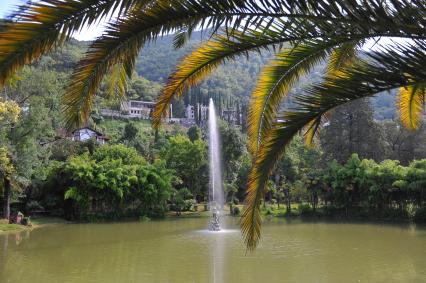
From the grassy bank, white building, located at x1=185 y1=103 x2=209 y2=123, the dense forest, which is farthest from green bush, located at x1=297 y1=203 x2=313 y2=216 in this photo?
white building, located at x1=185 y1=103 x2=209 y2=123

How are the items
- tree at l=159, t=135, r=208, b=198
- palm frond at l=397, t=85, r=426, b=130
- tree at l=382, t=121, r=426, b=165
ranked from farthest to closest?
tree at l=382, t=121, r=426, b=165 → tree at l=159, t=135, r=208, b=198 → palm frond at l=397, t=85, r=426, b=130

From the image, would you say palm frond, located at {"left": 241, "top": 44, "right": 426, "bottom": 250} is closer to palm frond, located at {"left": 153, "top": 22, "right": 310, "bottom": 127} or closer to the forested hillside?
palm frond, located at {"left": 153, "top": 22, "right": 310, "bottom": 127}

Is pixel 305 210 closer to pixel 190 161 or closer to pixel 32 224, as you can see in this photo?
pixel 190 161

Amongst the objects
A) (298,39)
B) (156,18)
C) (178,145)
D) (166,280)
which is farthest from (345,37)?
(178,145)

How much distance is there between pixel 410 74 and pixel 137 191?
→ 2536cm

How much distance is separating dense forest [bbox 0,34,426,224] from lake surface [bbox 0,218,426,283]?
3.84 meters

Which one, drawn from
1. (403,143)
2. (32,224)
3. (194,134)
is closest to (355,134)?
(403,143)

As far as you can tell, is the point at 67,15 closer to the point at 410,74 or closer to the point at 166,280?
the point at 410,74

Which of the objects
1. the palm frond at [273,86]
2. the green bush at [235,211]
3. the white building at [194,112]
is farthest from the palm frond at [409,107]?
the white building at [194,112]

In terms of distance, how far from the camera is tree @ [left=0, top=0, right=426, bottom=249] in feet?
8.67

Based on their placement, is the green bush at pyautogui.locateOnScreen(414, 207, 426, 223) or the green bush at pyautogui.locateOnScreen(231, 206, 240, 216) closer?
the green bush at pyautogui.locateOnScreen(414, 207, 426, 223)

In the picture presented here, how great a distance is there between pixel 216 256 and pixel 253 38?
9.81 metres

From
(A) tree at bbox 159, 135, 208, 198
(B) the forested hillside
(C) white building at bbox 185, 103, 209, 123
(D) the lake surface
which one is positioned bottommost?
(D) the lake surface

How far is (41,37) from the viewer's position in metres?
2.62
